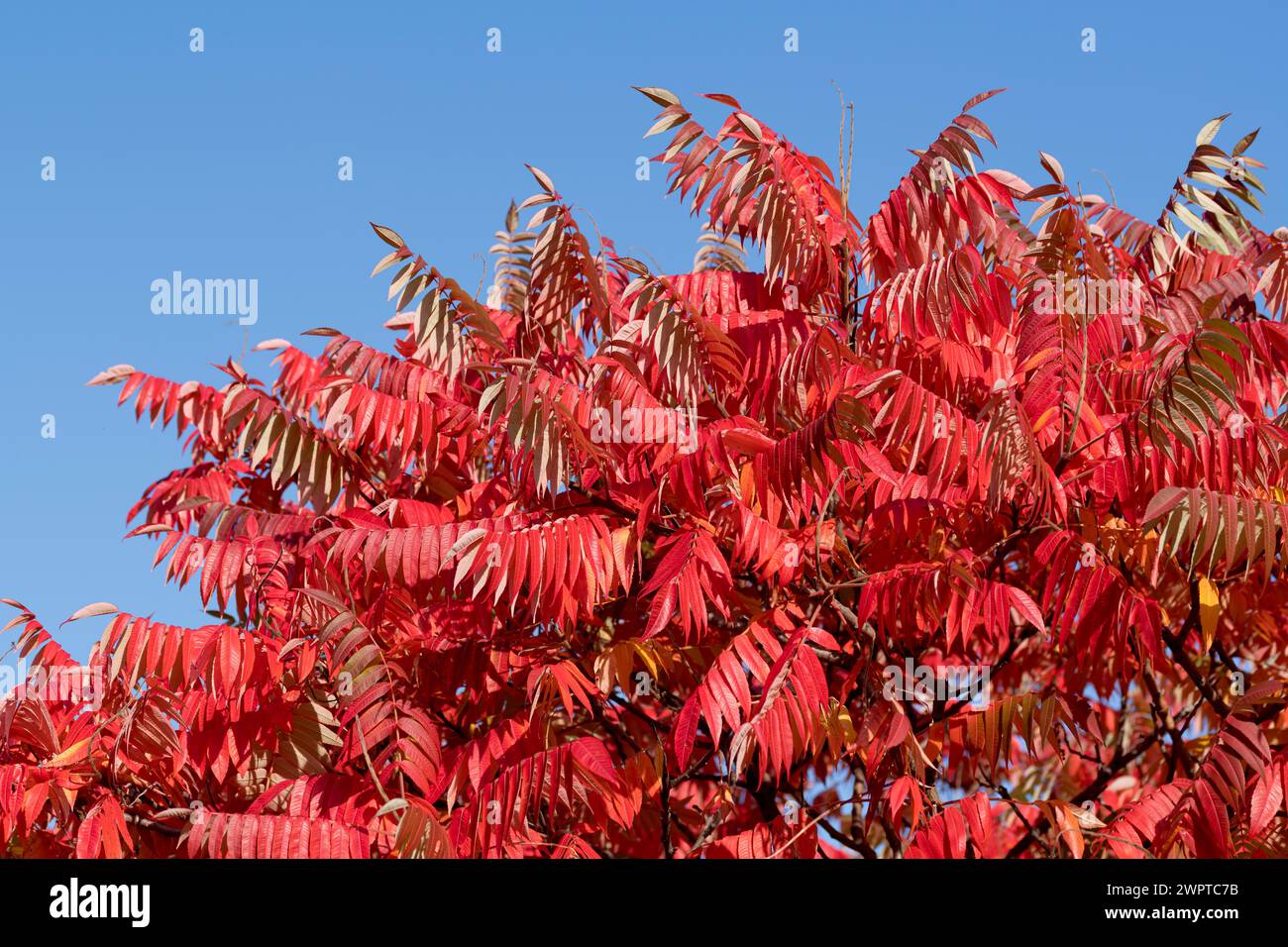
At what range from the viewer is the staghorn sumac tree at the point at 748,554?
4.57 m

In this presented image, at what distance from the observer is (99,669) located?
5355 mm

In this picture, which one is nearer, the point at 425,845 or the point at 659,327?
the point at 425,845

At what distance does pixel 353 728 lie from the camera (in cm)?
507

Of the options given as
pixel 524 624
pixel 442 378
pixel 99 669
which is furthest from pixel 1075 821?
pixel 99 669

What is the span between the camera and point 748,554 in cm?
479

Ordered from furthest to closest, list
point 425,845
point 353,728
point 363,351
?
point 363,351
point 353,728
point 425,845

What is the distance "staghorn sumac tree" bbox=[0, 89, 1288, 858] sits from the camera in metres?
4.57
